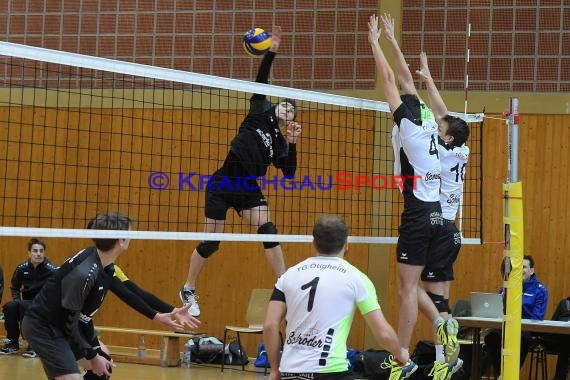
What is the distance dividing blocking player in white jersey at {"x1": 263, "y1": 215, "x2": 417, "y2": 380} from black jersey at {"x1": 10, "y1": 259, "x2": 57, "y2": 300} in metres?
10.5

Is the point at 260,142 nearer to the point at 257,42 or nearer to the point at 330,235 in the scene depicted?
the point at 257,42

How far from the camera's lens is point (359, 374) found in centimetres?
1353

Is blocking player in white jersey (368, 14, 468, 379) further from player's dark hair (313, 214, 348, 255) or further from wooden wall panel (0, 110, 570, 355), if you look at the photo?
wooden wall panel (0, 110, 570, 355)

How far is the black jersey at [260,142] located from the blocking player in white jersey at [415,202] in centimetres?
141

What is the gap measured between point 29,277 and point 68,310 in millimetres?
8891

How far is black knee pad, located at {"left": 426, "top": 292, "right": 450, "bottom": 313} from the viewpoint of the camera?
937cm

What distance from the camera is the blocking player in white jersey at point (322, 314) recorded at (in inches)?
222

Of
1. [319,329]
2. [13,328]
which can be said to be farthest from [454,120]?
[13,328]

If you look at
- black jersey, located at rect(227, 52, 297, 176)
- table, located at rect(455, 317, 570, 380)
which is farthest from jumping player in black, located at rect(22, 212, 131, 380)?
table, located at rect(455, 317, 570, 380)

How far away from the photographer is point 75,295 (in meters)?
6.99

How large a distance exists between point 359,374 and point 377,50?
20.0 ft

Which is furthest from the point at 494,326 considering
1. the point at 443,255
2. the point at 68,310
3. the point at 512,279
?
the point at 68,310

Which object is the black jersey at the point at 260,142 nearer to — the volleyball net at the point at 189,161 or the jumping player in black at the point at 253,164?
the jumping player in black at the point at 253,164

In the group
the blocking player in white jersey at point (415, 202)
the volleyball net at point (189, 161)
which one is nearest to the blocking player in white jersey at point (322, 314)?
the blocking player in white jersey at point (415, 202)
